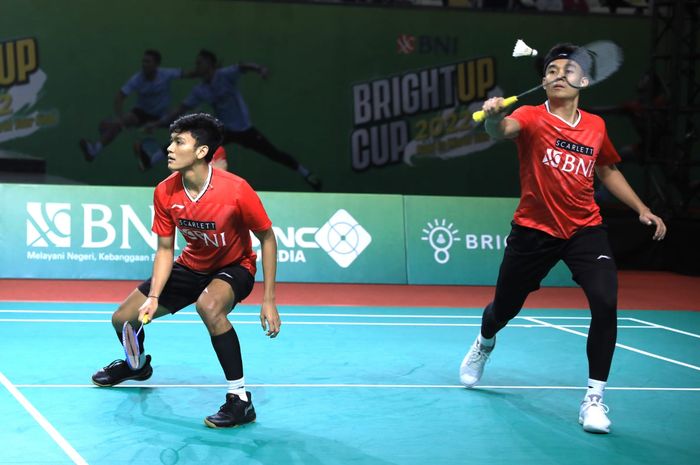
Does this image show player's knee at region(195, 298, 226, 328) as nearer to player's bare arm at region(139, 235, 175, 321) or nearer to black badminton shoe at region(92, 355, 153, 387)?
player's bare arm at region(139, 235, 175, 321)

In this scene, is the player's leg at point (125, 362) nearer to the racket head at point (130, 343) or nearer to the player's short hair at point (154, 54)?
the racket head at point (130, 343)

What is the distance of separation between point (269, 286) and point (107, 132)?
11.0 metres

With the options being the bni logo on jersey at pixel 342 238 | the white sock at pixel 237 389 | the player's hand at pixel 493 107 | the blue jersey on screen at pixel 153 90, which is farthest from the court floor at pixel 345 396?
the blue jersey on screen at pixel 153 90

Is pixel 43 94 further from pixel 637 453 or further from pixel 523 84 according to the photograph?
pixel 637 453

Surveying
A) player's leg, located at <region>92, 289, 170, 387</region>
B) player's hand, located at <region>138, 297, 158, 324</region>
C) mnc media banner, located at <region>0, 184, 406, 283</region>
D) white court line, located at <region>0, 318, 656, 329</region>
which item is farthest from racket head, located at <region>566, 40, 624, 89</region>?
mnc media banner, located at <region>0, 184, 406, 283</region>

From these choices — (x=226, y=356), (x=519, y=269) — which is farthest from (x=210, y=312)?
(x=519, y=269)

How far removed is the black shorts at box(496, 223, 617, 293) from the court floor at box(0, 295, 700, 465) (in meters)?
0.68

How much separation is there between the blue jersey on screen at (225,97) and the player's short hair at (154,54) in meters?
0.73

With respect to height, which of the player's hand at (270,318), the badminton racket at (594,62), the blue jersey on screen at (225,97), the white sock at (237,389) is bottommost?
the white sock at (237,389)

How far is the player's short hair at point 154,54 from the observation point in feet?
48.5

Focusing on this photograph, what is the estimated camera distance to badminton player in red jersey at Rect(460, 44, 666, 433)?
4430 millimetres

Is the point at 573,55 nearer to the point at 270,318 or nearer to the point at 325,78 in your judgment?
the point at 270,318

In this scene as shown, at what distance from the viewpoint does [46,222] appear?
31.0 feet

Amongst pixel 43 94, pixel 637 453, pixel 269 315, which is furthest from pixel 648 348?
pixel 43 94
